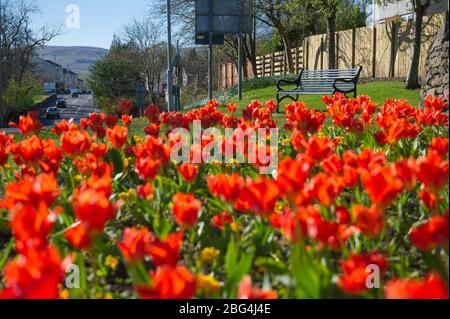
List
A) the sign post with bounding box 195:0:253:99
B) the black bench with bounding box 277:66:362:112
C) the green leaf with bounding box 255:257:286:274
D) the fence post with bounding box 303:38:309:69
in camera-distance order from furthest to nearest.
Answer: the fence post with bounding box 303:38:309:69 < the sign post with bounding box 195:0:253:99 < the black bench with bounding box 277:66:362:112 < the green leaf with bounding box 255:257:286:274

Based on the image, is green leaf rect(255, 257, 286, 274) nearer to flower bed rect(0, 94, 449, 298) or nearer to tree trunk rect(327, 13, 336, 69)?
flower bed rect(0, 94, 449, 298)

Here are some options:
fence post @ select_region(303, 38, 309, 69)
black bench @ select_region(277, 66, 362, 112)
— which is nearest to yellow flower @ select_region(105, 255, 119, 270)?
black bench @ select_region(277, 66, 362, 112)

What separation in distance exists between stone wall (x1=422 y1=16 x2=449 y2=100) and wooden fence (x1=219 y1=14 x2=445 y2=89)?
40.9 feet

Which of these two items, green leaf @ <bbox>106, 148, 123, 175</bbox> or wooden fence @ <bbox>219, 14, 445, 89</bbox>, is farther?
wooden fence @ <bbox>219, 14, 445, 89</bbox>


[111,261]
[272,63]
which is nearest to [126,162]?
[111,261]

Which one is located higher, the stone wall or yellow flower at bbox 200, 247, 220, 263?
the stone wall

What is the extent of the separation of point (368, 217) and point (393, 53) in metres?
21.2

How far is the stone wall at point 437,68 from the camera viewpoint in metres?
5.97

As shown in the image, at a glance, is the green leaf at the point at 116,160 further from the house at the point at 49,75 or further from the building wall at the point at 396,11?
the house at the point at 49,75

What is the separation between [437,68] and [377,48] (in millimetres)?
17222

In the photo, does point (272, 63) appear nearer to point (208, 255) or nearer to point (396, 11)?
point (396, 11)

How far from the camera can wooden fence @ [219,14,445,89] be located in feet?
66.2

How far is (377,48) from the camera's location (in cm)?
2266

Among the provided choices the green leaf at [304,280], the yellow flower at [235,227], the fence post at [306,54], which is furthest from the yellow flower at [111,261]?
the fence post at [306,54]
